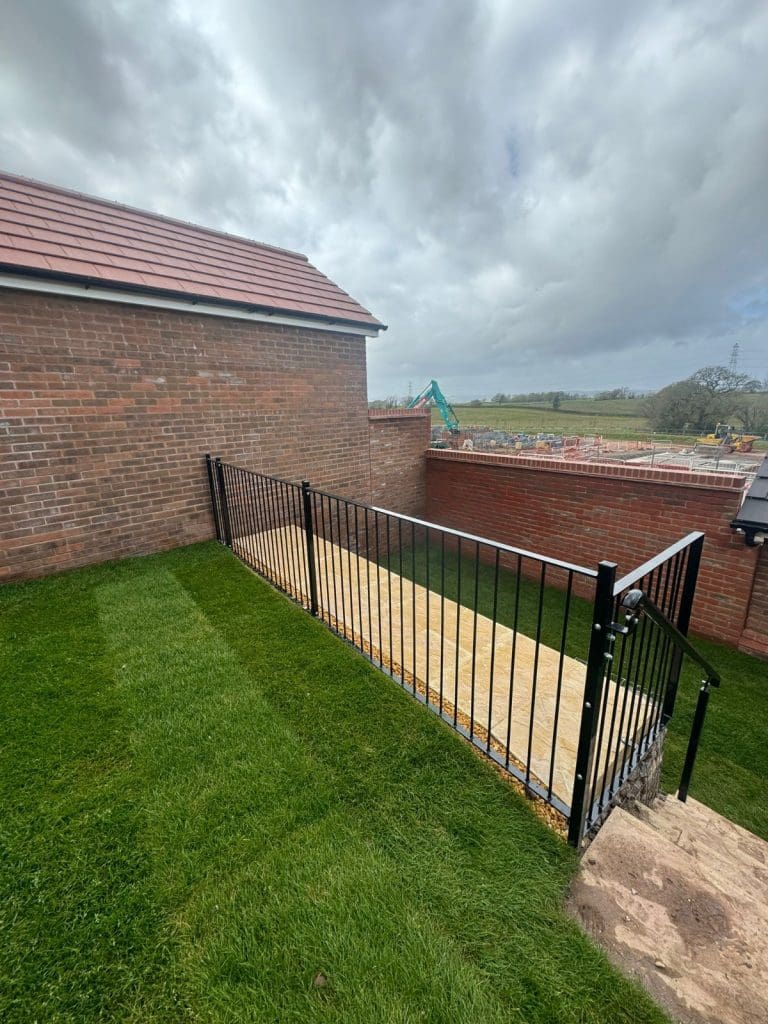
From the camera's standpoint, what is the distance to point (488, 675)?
274 centimetres

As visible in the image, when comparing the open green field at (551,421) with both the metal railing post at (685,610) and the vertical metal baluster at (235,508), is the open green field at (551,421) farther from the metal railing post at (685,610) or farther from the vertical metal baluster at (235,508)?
the metal railing post at (685,610)

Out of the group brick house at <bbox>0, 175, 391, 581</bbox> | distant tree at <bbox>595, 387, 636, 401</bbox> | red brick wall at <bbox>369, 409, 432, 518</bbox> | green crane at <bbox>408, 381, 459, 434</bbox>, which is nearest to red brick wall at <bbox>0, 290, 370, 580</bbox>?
brick house at <bbox>0, 175, 391, 581</bbox>

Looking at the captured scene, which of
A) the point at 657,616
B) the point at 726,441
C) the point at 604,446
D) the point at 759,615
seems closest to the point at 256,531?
the point at 657,616

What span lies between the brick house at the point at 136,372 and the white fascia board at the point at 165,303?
2cm

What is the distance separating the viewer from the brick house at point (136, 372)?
391 cm

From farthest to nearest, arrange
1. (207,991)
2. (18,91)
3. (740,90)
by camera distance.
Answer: (740,90)
(18,91)
(207,991)

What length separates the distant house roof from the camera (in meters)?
4.17

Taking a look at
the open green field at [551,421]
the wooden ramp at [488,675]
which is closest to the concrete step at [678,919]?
the wooden ramp at [488,675]

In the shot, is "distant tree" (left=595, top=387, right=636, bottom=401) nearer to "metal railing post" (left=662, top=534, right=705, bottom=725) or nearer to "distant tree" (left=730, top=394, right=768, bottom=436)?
"distant tree" (left=730, top=394, right=768, bottom=436)

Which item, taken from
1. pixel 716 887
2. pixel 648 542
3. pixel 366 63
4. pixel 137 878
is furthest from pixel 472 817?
pixel 366 63

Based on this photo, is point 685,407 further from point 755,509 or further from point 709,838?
point 709,838

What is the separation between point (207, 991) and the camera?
124 centimetres

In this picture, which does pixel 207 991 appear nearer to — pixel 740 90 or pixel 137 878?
pixel 137 878

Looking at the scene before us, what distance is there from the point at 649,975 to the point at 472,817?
2.31 feet
